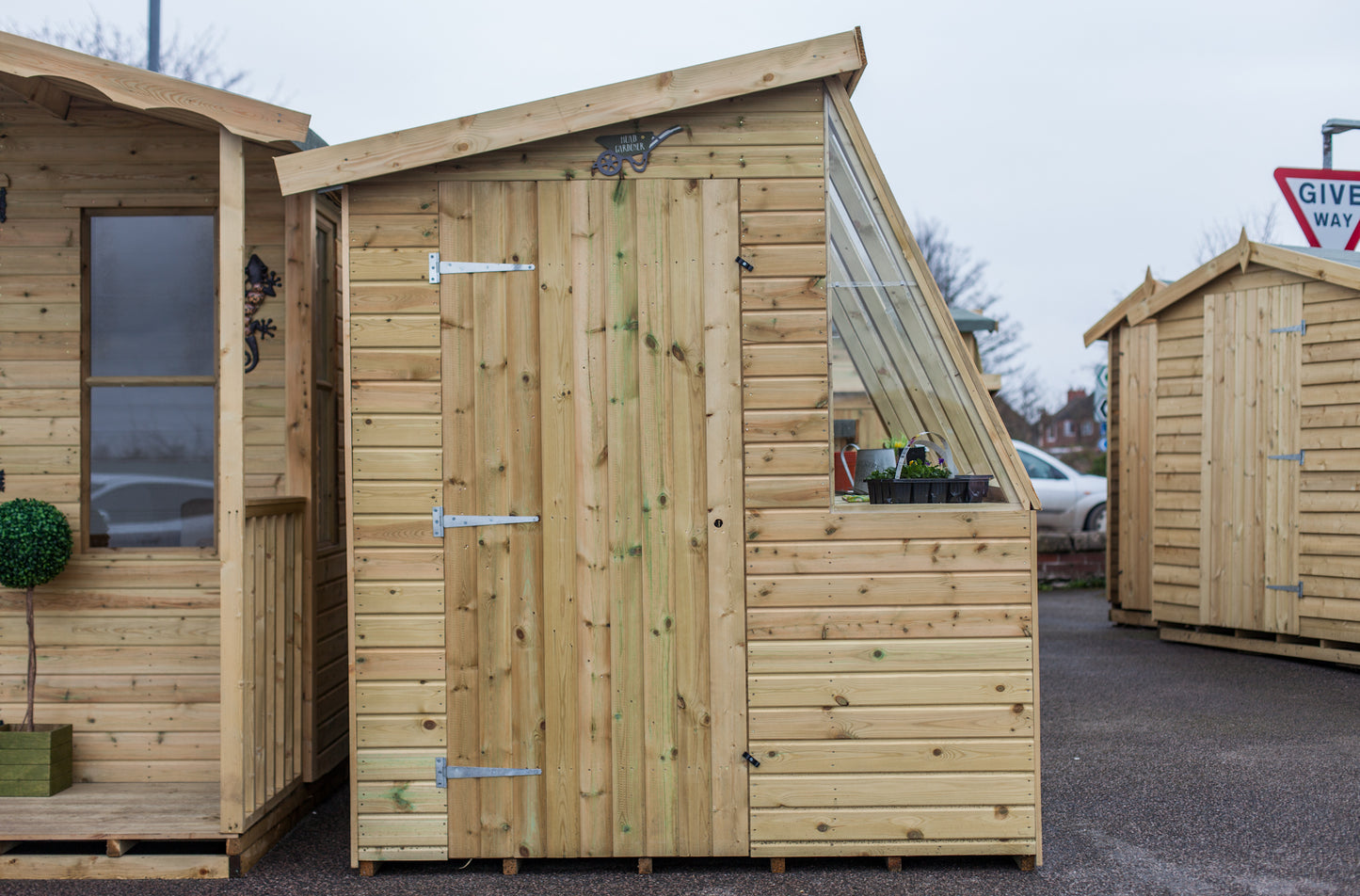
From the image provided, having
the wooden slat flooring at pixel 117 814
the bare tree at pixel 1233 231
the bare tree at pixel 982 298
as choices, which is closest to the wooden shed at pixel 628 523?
the wooden slat flooring at pixel 117 814

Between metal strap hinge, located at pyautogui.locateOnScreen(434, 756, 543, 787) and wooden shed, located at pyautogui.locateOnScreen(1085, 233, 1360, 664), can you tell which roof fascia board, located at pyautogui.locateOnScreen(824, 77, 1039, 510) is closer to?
metal strap hinge, located at pyautogui.locateOnScreen(434, 756, 543, 787)

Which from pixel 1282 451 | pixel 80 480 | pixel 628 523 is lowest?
pixel 628 523

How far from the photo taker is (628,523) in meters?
3.89

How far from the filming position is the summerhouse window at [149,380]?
461 cm

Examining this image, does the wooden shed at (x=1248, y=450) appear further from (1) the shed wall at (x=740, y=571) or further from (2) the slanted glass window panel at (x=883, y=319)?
(1) the shed wall at (x=740, y=571)

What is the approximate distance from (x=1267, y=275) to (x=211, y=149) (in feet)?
23.1

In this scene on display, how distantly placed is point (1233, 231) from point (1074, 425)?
11.9 m

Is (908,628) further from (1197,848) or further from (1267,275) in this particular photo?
(1267,275)

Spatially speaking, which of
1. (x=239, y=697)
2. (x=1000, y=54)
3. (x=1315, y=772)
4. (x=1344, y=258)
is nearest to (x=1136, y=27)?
(x=1000, y=54)

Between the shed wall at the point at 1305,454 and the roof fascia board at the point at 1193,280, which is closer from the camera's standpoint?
the shed wall at the point at 1305,454

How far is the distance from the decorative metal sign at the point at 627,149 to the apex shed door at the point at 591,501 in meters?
0.06

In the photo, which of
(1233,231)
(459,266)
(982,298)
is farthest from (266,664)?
(1233,231)

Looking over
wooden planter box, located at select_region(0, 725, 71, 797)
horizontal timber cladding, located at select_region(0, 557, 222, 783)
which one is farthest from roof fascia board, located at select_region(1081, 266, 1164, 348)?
wooden planter box, located at select_region(0, 725, 71, 797)

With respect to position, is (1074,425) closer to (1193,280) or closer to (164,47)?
(1193,280)
